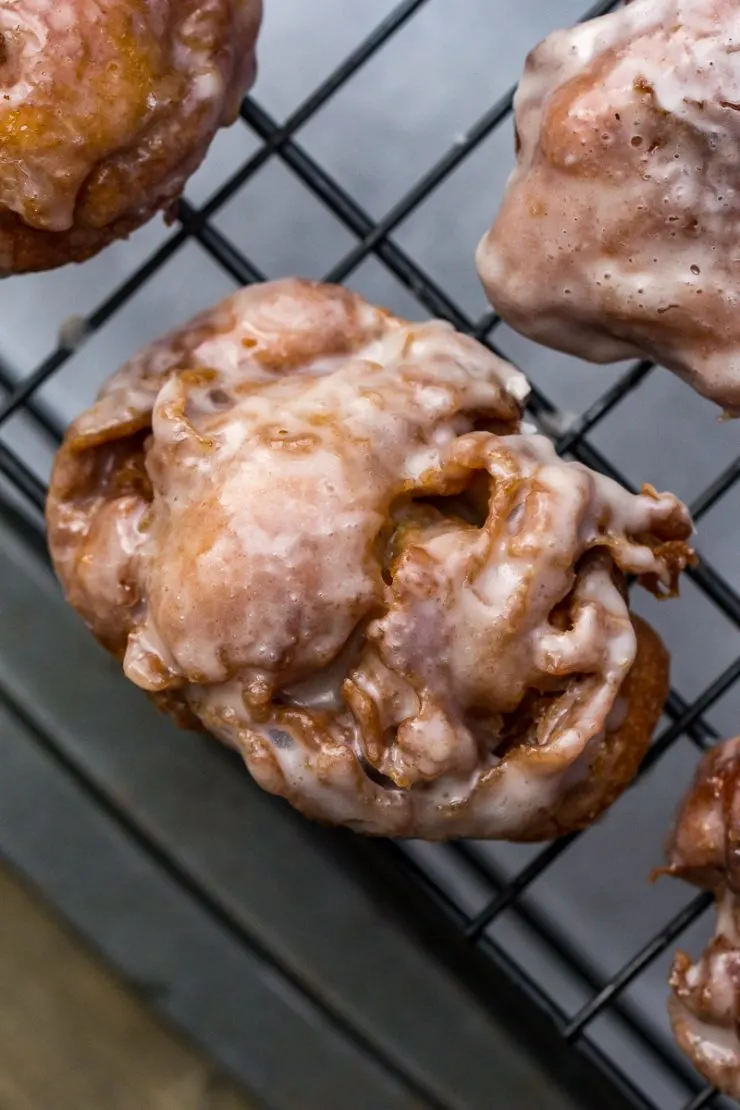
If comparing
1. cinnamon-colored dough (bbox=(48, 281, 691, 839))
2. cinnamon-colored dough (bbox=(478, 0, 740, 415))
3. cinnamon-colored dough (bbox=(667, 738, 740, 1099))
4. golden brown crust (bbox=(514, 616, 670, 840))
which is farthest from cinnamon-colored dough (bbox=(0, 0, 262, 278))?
cinnamon-colored dough (bbox=(667, 738, 740, 1099))

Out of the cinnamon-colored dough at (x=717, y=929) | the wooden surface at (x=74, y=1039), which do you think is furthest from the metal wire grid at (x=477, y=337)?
the wooden surface at (x=74, y=1039)

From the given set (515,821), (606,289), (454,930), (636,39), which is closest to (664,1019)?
(454,930)

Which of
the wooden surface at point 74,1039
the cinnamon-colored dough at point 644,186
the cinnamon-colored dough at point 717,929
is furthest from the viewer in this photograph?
the wooden surface at point 74,1039

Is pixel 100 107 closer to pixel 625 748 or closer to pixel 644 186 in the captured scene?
pixel 644 186

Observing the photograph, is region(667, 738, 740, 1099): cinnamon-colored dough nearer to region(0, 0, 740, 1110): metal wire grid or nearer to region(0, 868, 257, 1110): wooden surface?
→ region(0, 0, 740, 1110): metal wire grid

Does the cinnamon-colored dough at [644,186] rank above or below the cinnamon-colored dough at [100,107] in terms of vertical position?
below

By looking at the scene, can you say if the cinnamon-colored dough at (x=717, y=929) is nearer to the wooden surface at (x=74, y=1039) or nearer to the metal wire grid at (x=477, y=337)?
the metal wire grid at (x=477, y=337)
